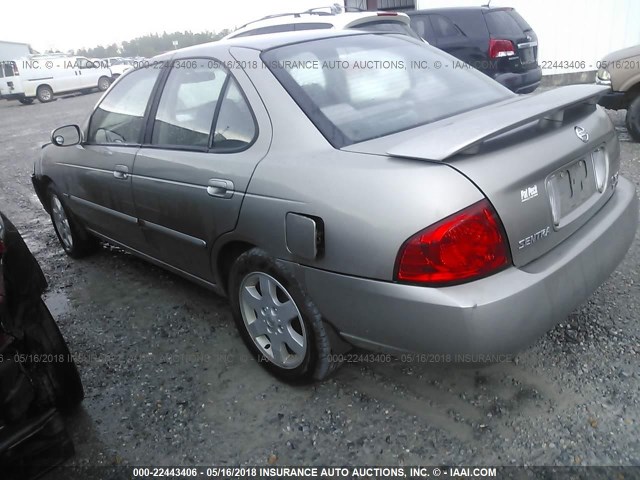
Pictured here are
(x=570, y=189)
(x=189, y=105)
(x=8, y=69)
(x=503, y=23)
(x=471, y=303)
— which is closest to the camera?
(x=471, y=303)

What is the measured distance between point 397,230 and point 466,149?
374 mm

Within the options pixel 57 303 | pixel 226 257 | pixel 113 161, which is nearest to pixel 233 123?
pixel 226 257

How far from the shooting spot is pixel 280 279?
226 centimetres

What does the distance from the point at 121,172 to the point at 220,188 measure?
1.08 meters

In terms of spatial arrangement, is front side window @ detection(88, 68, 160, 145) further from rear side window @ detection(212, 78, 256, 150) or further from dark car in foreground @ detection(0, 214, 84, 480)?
dark car in foreground @ detection(0, 214, 84, 480)

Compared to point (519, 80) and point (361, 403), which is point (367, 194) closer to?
point (361, 403)

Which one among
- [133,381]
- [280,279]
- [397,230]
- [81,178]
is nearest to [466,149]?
[397,230]

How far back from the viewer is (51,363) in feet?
7.43

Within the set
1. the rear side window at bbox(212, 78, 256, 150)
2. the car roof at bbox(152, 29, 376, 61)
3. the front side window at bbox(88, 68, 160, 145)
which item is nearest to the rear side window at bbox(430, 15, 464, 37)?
the car roof at bbox(152, 29, 376, 61)

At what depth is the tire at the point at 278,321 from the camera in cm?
222

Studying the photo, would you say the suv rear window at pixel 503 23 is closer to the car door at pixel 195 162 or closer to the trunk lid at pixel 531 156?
the trunk lid at pixel 531 156

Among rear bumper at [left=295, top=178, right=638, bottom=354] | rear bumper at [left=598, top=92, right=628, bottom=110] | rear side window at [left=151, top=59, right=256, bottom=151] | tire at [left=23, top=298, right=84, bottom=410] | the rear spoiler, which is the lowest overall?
tire at [left=23, top=298, right=84, bottom=410]

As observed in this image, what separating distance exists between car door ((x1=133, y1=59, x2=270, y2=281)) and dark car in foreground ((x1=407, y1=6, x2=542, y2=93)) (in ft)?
18.2

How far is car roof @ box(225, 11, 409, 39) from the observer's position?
6.37 metres
